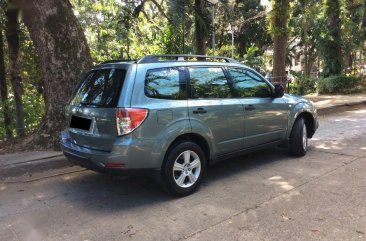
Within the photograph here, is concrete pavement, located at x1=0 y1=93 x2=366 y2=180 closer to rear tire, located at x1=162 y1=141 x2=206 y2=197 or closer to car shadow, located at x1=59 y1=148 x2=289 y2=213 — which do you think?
car shadow, located at x1=59 y1=148 x2=289 y2=213

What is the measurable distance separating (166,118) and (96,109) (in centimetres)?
83

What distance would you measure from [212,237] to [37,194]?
8.62 ft

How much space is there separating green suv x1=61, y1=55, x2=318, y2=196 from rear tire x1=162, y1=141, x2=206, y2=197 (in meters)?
0.01

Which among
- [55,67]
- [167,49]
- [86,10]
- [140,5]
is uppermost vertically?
[86,10]

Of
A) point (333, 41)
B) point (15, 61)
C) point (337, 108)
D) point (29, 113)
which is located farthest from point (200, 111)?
point (333, 41)

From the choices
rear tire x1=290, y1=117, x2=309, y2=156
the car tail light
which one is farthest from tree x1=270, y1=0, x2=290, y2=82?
the car tail light

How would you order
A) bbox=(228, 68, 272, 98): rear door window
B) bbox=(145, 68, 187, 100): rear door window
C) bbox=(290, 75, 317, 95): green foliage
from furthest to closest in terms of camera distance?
→ bbox=(290, 75, 317, 95): green foliage → bbox=(228, 68, 272, 98): rear door window → bbox=(145, 68, 187, 100): rear door window

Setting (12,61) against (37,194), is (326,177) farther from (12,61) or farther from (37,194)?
(12,61)

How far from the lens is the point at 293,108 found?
655 centimetres

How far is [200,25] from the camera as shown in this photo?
9.76m

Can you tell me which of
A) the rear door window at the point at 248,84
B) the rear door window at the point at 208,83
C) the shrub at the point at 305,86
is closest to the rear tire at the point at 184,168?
the rear door window at the point at 208,83

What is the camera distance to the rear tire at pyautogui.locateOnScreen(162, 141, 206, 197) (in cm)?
470

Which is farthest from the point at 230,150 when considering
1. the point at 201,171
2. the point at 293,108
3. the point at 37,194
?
the point at 37,194

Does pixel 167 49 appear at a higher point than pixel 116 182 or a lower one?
higher
